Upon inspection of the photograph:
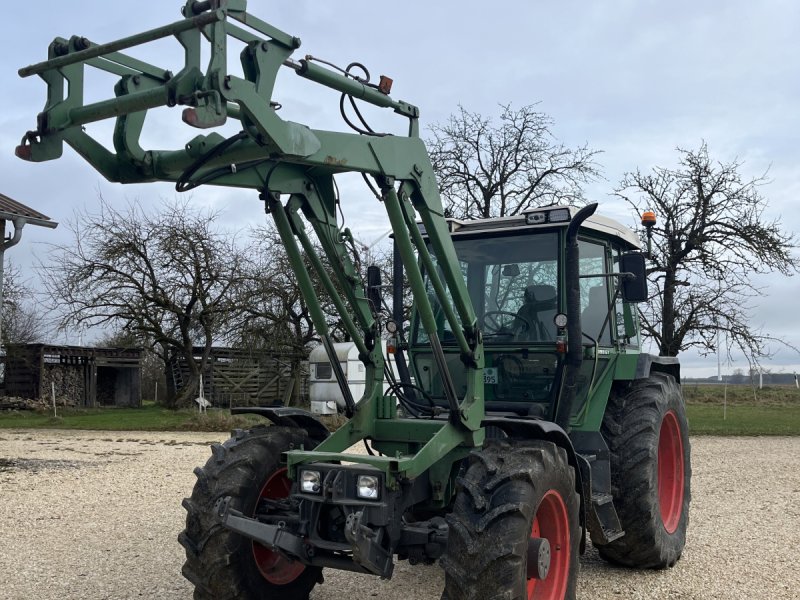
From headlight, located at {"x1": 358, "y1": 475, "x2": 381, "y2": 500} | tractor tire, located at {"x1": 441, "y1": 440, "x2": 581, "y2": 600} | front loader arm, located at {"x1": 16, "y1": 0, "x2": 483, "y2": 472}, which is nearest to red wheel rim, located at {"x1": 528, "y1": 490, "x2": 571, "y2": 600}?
tractor tire, located at {"x1": 441, "y1": 440, "x2": 581, "y2": 600}

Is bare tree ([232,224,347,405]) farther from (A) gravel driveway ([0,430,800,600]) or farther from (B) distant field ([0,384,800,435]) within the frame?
(A) gravel driveway ([0,430,800,600])

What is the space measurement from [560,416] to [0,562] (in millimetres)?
4760

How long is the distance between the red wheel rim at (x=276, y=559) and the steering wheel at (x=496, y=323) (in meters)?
1.93

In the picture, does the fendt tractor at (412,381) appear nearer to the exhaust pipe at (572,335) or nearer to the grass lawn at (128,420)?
the exhaust pipe at (572,335)

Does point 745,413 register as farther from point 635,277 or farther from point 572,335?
point 572,335

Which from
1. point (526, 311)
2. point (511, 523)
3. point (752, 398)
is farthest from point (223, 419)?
point (752, 398)

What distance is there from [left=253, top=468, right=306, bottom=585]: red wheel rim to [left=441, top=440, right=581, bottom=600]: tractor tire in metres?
1.36

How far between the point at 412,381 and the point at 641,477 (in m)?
1.83

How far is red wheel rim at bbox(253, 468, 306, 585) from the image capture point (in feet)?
16.6

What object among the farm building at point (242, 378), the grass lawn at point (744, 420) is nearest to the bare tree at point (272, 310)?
the farm building at point (242, 378)

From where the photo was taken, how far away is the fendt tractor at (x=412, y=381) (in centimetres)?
392

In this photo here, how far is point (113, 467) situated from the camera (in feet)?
42.1

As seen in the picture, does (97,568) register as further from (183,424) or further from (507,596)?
(183,424)

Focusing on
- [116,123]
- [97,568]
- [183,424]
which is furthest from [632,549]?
[183,424]
